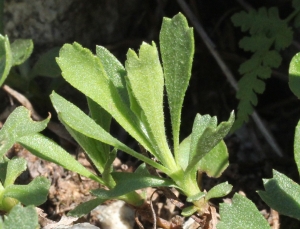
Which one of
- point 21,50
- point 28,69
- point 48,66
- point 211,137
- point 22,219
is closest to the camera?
point 22,219

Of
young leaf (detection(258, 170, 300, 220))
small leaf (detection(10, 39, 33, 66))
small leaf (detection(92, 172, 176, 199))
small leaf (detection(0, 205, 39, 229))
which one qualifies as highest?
small leaf (detection(10, 39, 33, 66))

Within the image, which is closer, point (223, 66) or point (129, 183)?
point (129, 183)

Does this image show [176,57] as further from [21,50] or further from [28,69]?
[28,69]

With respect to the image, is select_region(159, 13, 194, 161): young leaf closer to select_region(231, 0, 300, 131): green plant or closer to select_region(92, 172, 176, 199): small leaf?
select_region(92, 172, 176, 199): small leaf

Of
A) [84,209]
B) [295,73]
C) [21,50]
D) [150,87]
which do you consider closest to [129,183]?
[84,209]

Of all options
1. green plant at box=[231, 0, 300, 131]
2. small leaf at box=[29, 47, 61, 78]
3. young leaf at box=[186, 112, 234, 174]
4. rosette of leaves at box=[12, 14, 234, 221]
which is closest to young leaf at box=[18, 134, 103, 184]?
rosette of leaves at box=[12, 14, 234, 221]

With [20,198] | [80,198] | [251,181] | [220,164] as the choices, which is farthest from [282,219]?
[20,198]

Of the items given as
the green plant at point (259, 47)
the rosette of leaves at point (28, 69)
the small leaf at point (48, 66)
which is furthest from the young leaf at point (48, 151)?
the green plant at point (259, 47)

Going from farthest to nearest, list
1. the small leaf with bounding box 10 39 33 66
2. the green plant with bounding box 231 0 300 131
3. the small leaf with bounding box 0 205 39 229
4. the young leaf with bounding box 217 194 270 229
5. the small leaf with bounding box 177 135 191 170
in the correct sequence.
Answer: the green plant with bounding box 231 0 300 131 < the small leaf with bounding box 10 39 33 66 < the small leaf with bounding box 177 135 191 170 < the young leaf with bounding box 217 194 270 229 < the small leaf with bounding box 0 205 39 229
